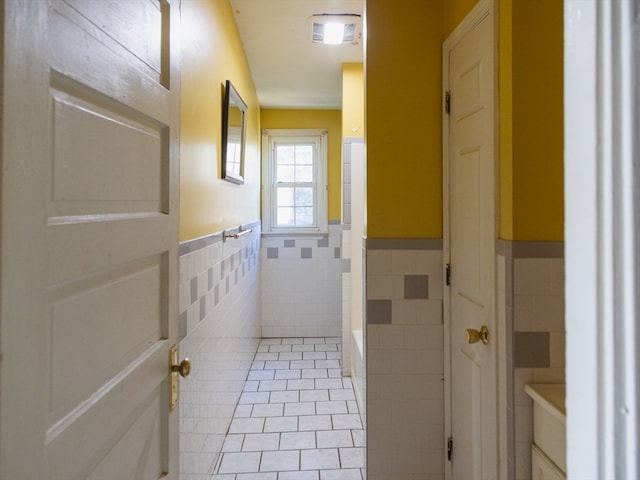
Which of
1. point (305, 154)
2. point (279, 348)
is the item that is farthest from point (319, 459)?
point (305, 154)

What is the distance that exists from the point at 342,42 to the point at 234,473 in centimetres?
279

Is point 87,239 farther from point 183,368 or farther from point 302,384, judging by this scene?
point 302,384

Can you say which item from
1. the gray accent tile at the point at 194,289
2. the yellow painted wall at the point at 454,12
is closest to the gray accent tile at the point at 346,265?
the gray accent tile at the point at 194,289

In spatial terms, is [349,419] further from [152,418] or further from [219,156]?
[152,418]

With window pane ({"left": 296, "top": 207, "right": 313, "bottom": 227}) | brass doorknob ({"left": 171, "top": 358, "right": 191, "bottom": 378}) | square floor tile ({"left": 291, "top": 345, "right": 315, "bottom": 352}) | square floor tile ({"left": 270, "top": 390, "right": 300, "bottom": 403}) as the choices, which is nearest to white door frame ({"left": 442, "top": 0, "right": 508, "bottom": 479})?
brass doorknob ({"left": 171, "top": 358, "right": 191, "bottom": 378})

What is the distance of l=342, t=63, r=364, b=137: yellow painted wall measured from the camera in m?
3.40

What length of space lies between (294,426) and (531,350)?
1.75 m

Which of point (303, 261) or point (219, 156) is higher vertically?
point (219, 156)

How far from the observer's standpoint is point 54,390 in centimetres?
57

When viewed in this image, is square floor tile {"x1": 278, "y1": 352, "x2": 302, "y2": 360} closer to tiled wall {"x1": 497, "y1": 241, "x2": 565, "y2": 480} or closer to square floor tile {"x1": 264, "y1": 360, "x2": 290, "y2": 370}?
square floor tile {"x1": 264, "y1": 360, "x2": 290, "y2": 370}

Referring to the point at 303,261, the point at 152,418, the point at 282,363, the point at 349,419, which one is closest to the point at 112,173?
the point at 152,418

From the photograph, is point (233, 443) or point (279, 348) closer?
point (233, 443)

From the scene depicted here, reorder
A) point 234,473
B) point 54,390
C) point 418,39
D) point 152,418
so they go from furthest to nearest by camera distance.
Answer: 1. point 234,473
2. point 418,39
3. point 152,418
4. point 54,390

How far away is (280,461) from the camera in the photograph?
2.23 metres
